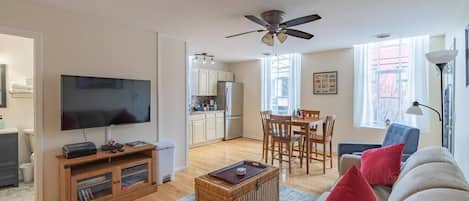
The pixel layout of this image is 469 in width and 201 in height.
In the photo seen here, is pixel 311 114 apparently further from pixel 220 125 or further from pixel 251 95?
pixel 220 125

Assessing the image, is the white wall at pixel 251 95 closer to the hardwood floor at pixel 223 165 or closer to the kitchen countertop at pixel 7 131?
the hardwood floor at pixel 223 165

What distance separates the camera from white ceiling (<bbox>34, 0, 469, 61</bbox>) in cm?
252

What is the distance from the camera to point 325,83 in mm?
5215

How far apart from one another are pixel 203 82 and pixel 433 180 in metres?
5.39

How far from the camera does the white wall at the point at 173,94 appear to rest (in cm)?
371

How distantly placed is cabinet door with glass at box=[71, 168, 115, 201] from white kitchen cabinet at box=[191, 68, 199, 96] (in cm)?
345

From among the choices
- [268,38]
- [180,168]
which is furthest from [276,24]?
[180,168]

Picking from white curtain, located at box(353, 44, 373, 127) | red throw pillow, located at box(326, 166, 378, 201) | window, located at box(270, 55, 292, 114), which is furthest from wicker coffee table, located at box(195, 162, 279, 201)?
window, located at box(270, 55, 292, 114)

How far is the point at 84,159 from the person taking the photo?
2.57m

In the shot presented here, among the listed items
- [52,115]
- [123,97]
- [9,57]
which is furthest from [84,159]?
[9,57]

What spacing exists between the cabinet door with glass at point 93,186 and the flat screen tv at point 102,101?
0.55m

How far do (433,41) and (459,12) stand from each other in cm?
140

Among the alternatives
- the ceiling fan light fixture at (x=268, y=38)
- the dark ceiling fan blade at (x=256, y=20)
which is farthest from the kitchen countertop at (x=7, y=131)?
the ceiling fan light fixture at (x=268, y=38)

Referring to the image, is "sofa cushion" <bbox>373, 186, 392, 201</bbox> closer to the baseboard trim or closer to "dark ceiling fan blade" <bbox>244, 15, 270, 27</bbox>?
"dark ceiling fan blade" <bbox>244, 15, 270, 27</bbox>
